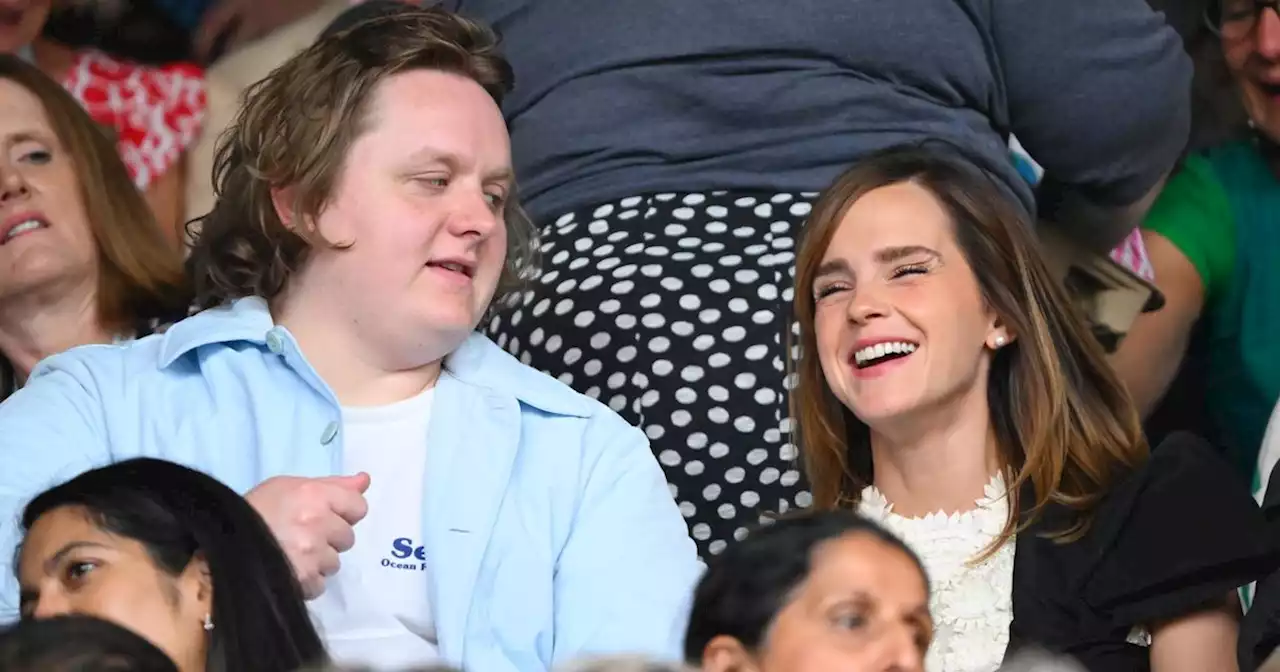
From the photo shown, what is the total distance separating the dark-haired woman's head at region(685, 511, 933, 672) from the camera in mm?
1078

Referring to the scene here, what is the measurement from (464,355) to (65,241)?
1.86 ft

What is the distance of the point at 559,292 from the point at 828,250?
290 mm

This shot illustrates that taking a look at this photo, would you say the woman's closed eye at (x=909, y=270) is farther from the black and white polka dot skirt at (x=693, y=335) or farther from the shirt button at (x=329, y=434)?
the shirt button at (x=329, y=434)

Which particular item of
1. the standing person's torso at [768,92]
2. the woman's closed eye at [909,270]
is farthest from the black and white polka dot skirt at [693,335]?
the woman's closed eye at [909,270]

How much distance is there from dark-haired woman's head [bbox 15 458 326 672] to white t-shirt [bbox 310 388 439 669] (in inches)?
6.9

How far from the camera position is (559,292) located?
165 centimetres

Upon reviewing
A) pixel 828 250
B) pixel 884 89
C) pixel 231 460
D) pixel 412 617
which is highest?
pixel 884 89

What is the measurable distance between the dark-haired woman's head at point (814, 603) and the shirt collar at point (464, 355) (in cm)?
32

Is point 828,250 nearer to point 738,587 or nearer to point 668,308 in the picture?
point 668,308

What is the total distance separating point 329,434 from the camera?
1.37 metres

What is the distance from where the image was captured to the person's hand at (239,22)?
2244 millimetres

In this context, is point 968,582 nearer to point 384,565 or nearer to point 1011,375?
point 1011,375

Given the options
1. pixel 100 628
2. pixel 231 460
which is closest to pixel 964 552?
pixel 231 460

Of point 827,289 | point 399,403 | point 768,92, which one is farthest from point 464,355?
point 768,92
